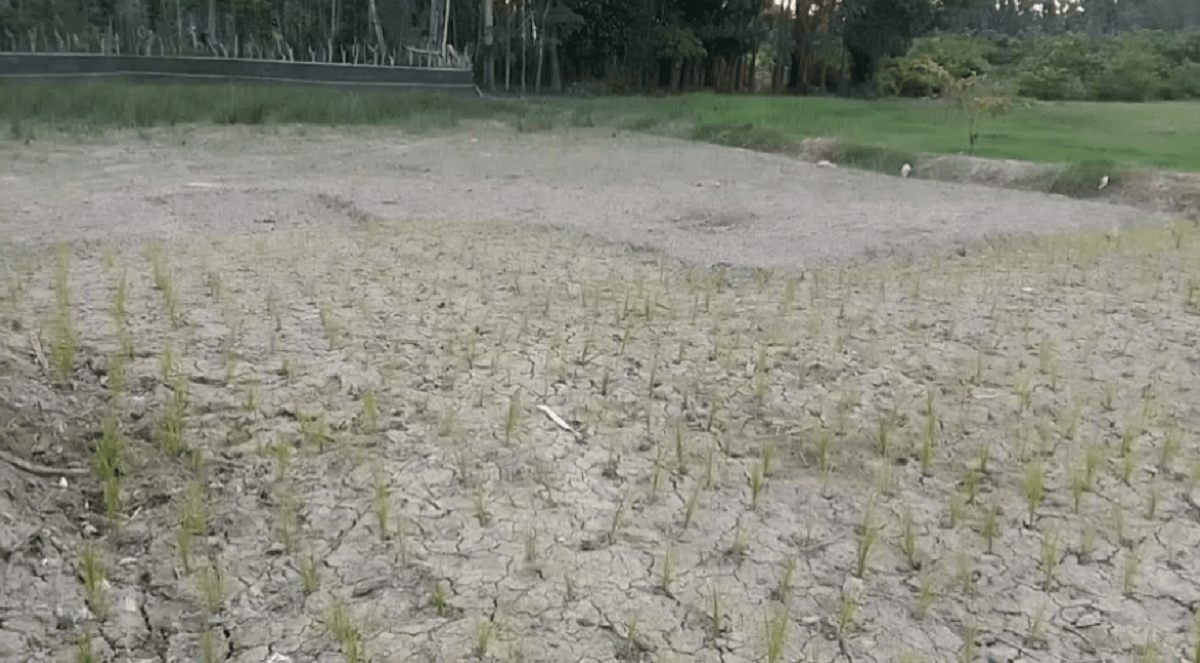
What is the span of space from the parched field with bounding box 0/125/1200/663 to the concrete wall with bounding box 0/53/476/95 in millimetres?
8469

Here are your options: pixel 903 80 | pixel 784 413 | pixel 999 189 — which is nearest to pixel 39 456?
pixel 784 413

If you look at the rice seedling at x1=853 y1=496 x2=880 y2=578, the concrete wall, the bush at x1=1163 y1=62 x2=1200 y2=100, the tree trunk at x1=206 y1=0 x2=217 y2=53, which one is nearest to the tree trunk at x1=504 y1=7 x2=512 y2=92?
the concrete wall

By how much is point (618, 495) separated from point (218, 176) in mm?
6117

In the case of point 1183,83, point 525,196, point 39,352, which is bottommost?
point 39,352

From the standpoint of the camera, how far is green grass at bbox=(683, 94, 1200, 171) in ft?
33.6

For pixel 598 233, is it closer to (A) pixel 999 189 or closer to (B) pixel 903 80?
(A) pixel 999 189

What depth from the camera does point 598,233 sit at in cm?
627

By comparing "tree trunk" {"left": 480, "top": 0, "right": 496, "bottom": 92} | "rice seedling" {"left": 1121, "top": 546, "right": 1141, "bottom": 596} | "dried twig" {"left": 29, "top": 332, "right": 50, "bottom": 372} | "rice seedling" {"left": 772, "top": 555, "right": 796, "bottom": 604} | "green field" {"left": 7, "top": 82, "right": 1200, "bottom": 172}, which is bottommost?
"rice seedling" {"left": 772, "top": 555, "right": 796, "bottom": 604}

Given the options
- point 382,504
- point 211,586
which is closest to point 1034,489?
point 382,504

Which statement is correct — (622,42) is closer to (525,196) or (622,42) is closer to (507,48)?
(507,48)

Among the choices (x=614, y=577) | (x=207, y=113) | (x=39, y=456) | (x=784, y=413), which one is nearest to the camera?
(x=614, y=577)

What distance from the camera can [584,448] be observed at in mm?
3146

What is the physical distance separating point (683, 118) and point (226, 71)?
6299 mm

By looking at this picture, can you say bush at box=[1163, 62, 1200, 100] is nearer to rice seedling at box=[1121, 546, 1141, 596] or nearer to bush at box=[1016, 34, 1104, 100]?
bush at box=[1016, 34, 1104, 100]
